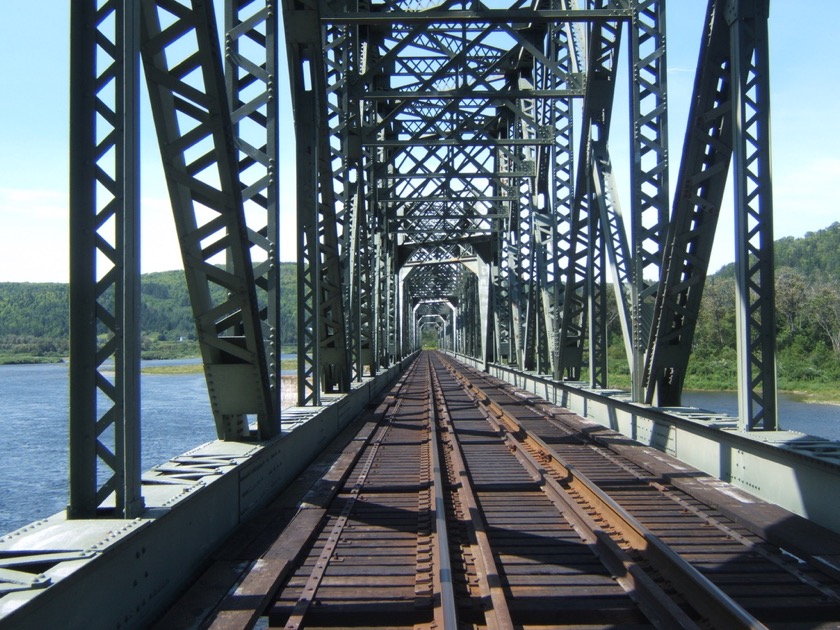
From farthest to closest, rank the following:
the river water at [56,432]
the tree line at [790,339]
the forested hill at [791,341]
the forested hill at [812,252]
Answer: the forested hill at [812,252]
the tree line at [790,339]
the forested hill at [791,341]
the river water at [56,432]

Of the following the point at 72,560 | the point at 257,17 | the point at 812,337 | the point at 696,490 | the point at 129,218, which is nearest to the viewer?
the point at 72,560

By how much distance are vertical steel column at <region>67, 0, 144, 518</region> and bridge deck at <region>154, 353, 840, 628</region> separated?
931 millimetres

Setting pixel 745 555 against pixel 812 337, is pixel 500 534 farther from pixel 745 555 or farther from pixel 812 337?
pixel 812 337

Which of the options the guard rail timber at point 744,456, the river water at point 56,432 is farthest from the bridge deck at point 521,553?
the river water at point 56,432

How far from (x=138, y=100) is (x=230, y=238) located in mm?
2159

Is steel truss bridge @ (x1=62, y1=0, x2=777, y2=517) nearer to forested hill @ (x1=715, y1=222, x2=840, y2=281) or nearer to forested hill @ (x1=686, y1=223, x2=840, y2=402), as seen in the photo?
forested hill @ (x1=686, y1=223, x2=840, y2=402)

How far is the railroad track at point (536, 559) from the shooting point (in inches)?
177

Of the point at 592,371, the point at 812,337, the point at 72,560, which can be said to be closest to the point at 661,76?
the point at 592,371

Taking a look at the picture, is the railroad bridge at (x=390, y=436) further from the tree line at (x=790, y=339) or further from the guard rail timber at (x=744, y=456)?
the tree line at (x=790, y=339)

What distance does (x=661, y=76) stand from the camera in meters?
10.8

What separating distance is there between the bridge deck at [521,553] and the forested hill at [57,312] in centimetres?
424

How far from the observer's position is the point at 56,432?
67.4ft

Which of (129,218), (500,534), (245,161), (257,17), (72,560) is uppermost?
(257,17)

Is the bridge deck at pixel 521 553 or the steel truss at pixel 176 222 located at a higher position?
the steel truss at pixel 176 222
